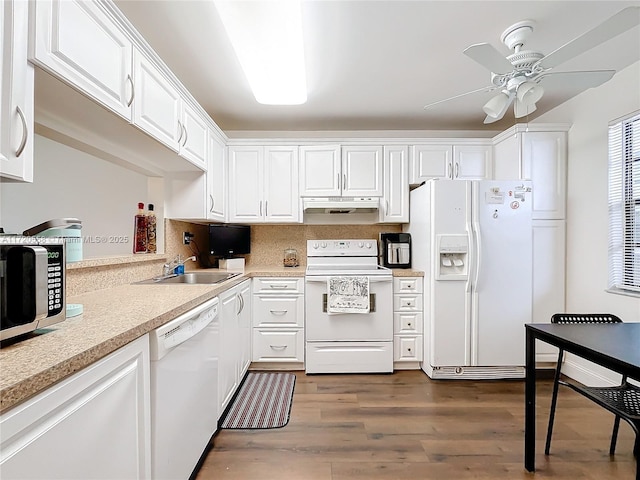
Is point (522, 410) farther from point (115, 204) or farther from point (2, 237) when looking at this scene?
point (115, 204)

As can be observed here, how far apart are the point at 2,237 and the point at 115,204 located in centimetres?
160

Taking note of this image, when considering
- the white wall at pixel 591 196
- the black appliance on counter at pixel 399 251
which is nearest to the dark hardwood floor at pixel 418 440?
the white wall at pixel 591 196

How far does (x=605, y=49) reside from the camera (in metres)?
2.18

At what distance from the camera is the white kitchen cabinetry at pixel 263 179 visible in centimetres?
334

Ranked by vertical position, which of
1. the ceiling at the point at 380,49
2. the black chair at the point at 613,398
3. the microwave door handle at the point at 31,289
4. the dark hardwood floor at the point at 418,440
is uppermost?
the ceiling at the point at 380,49

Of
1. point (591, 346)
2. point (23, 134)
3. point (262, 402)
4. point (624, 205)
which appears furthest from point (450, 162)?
point (23, 134)

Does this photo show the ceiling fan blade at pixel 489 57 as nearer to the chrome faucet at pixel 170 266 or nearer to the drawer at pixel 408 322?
the drawer at pixel 408 322

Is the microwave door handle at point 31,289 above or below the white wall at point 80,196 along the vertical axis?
below

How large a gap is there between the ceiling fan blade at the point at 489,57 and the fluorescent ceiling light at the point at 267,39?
0.90 m

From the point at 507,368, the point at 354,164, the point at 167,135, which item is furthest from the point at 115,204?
the point at 507,368

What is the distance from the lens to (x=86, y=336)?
0.94 metres

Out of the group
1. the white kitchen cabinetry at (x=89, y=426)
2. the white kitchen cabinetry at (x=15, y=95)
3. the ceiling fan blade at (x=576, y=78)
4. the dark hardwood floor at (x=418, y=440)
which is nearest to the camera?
the white kitchen cabinetry at (x=89, y=426)

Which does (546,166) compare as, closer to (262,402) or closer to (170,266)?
(262,402)

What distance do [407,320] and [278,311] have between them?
1.20 m
